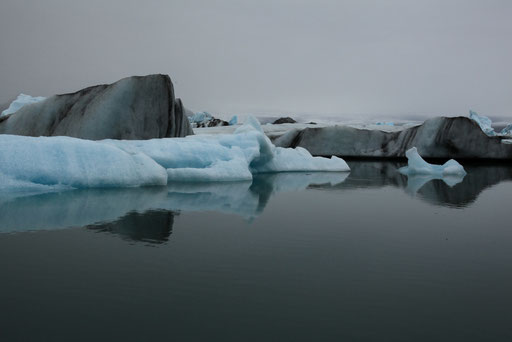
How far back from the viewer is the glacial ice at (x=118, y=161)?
695cm

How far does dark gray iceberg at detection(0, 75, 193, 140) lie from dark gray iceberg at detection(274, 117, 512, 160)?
1247 centimetres

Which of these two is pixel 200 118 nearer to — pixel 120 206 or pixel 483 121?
pixel 483 121

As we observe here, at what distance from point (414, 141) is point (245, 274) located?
21871 mm

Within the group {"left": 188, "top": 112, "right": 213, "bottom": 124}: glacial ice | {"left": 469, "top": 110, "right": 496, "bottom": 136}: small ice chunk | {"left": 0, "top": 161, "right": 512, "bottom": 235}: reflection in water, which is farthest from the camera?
{"left": 188, "top": 112, "right": 213, "bottom": 124}: glacial ice

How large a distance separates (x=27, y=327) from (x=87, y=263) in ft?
3.46

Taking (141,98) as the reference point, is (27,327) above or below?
below

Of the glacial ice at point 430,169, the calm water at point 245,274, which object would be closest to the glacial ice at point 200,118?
the glacial ice at point 430,169

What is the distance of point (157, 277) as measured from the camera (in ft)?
9.36

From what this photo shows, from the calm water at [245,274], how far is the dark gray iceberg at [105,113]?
698cm

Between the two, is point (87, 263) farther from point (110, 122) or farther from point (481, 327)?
point (110, 122)

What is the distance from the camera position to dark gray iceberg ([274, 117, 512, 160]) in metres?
22.3

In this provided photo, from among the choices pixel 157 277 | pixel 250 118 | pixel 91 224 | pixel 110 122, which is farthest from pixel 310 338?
pixel 250 118

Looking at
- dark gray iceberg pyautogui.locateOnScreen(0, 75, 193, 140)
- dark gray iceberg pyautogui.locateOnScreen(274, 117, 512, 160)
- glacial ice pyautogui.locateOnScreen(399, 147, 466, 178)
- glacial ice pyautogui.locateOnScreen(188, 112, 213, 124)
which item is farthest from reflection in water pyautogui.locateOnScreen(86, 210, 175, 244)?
glacial ice pyautogui.locateOnScreen(188, 112, 213, 124)

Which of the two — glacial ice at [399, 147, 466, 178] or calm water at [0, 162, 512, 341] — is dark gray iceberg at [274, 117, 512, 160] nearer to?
glacial ice at [399, 147, 466, 178]
